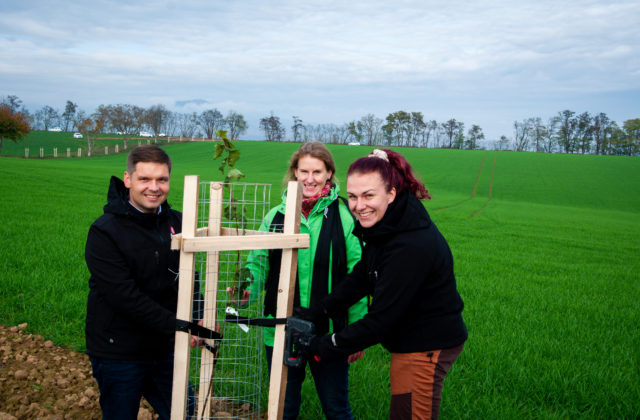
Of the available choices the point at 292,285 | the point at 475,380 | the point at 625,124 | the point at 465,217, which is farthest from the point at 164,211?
the point at 625,124

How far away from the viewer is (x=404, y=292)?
2.28m

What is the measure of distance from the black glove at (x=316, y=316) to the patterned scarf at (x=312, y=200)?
69 centimetres

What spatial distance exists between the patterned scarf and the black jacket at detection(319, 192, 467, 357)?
23.2 inches

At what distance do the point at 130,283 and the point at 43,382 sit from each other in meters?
2.41

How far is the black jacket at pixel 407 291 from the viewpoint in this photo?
Result: 2281 millimetres

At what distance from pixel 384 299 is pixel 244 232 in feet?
3.29

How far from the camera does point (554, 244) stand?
47.9 feet

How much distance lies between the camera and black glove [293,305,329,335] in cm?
279

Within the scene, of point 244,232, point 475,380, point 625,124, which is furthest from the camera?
point 625,124

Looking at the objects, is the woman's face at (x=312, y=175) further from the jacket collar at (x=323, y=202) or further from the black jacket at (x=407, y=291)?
the black jacket at (x=407, y=291)

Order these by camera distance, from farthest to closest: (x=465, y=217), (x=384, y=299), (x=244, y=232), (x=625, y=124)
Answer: (x=625, y=124), (x=465, y=217), (x=244, y=232), (x=384, y=299)

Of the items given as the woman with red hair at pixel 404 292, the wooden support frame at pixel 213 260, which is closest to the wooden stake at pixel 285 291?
the wooden support frame at pixel 213 260

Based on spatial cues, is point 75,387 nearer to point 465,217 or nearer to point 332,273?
A: point 332,273

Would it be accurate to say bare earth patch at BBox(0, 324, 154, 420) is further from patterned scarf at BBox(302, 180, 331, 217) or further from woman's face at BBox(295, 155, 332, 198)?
woman's face at BBox(295, 155, 332, 198)
